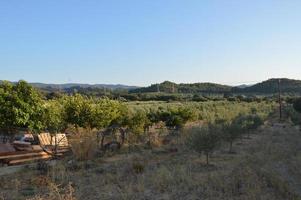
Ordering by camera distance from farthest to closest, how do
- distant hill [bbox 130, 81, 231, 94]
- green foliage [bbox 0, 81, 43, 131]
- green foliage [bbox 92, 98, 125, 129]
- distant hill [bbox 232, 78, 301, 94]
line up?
distant hill [bbox 130, 81, 231, 94] < distant hill [bbox 232, 78, 301, 94] < green foliage [bbox 92, 98, 125, 129] < green foliage [bbox 0, 81, 43, 131]

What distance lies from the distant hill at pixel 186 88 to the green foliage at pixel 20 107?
101530 mm

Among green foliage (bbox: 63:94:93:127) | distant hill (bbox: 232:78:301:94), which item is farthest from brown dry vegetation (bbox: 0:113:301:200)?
distant hill (bbox: 232:78:301:94)

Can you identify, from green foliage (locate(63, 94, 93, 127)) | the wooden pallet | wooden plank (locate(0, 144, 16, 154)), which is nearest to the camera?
the wooden pallet

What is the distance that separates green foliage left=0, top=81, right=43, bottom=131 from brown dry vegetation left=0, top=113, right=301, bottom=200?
88.7 inches

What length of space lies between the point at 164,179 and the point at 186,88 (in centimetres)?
11629

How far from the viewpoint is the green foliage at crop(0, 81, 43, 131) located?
1678cm

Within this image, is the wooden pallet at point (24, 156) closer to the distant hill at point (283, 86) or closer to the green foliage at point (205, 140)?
the green foliage at point (205, 140)

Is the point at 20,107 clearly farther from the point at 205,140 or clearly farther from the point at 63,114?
the point at 205,140

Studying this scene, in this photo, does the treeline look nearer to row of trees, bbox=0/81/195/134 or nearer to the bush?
row of trees, bbox=0/81/195/134

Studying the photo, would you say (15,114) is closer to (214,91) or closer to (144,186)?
(144,186)

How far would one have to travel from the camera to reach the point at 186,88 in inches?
5039

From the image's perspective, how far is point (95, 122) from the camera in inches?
837

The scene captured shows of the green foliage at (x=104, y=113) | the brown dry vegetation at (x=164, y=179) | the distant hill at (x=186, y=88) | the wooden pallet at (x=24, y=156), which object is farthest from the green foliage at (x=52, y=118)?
the distant hill at (x=186, y=88)

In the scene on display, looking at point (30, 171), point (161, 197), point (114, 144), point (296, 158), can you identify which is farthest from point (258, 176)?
point (114, 144)
